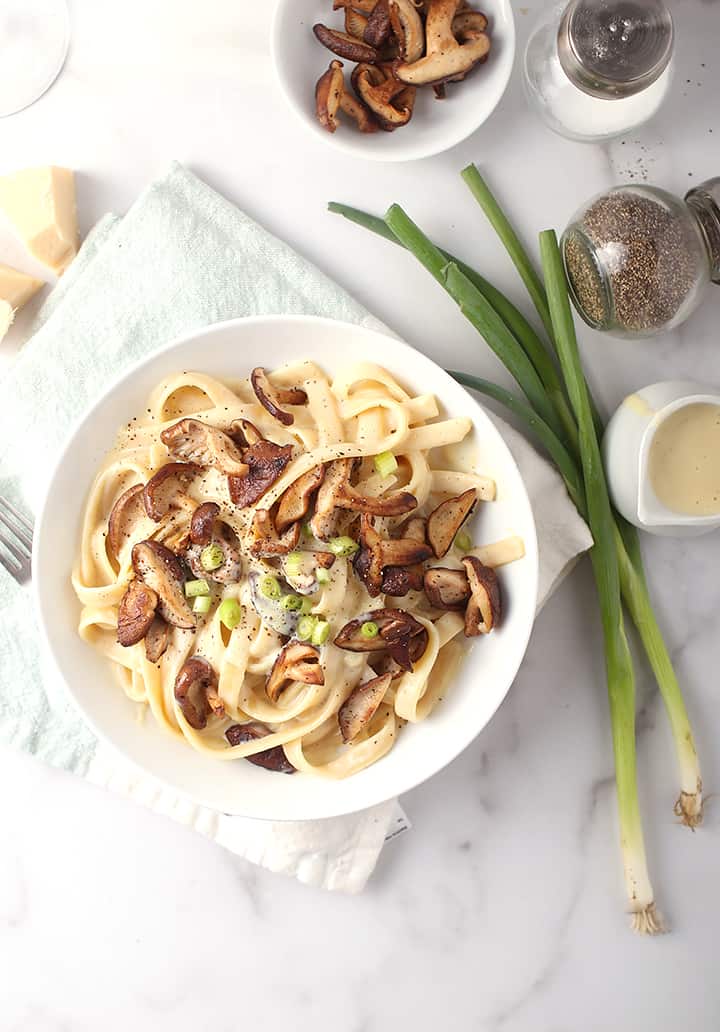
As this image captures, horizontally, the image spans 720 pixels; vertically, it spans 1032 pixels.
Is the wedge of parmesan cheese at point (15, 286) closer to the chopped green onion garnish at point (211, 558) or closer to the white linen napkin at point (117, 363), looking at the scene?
the white linen napkin at point (117, 363)

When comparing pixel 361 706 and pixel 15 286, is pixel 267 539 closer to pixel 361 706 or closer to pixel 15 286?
pixel 361 706

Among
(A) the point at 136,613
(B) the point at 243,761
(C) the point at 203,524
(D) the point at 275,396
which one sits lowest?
(B) the point at 243,761

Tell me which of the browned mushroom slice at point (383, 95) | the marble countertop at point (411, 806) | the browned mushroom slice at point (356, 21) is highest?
the browned mushroom slice at point (356, 21)

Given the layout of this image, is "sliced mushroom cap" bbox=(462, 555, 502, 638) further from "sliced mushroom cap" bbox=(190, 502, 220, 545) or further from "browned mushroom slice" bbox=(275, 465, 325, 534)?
"sliced mushroom cap" bbox=(190, 502, 220, 545)

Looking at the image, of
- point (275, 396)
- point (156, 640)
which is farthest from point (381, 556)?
point (156, 640)

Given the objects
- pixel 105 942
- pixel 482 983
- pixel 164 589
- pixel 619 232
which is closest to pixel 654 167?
pixel 619 232

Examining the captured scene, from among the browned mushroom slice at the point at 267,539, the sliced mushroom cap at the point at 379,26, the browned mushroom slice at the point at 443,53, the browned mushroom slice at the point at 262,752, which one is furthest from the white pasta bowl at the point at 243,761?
the sliced mushroom cap at the point at 379,26

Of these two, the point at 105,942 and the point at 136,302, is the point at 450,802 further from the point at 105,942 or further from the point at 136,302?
the point at 136,302
